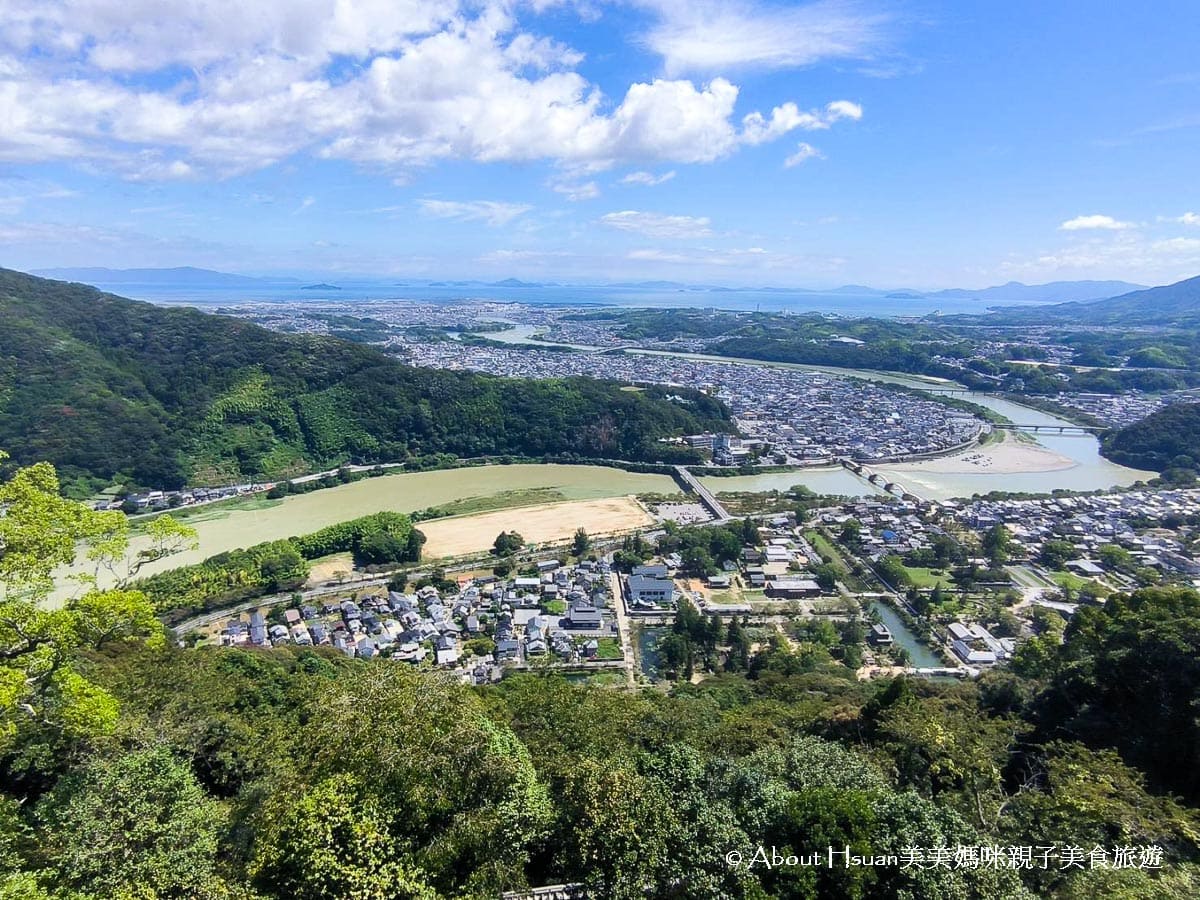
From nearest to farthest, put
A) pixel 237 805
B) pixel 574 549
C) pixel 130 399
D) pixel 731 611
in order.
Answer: pixel 237 805
pixel 731 611
pixel 574 549
pixel 130 399

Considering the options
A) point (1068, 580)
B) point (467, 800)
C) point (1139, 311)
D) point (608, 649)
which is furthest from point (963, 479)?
point (1139, 311)

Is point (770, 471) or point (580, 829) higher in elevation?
point (580, 829)

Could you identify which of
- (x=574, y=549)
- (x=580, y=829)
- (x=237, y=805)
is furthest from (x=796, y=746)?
(x=574, y=549)

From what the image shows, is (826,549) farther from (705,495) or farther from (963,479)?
(963,479)

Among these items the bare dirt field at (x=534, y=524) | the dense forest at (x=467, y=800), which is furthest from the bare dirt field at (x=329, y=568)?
the dense forest at (x=467, y=800)

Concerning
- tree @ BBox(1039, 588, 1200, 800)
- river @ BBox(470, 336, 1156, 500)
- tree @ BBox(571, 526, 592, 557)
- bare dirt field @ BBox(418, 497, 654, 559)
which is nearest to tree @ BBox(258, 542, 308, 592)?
bare dirt field @ BBox(418, 497, 654, 559)

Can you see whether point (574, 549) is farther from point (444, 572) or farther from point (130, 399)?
point (130, 399)

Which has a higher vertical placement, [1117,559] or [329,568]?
[1117,559]
